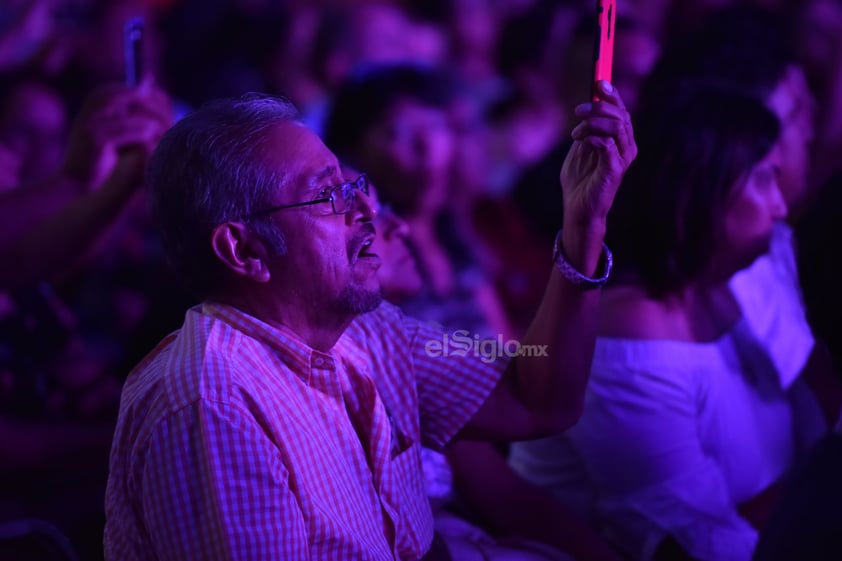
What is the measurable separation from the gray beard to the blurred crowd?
0.49m

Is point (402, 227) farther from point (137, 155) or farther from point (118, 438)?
point (118, 438)

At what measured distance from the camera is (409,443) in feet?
4.71

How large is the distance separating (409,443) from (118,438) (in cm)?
48

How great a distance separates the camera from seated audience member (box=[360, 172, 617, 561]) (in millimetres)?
1632

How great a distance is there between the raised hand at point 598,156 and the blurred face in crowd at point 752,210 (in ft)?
1.96

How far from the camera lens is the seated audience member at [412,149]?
2.88 metres

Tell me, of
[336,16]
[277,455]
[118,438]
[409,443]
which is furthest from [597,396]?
[336,16]

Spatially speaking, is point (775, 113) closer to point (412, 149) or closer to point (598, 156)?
point (598, 156)

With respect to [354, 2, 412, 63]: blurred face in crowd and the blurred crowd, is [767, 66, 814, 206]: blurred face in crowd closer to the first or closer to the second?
the blurred crowd

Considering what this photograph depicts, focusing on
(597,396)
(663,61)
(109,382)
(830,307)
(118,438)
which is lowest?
(109,382)

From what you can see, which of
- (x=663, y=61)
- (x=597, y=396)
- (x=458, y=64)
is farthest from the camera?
(x=458, y=64)

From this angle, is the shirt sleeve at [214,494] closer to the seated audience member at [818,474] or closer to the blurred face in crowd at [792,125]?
the seated audience member at [818,474]

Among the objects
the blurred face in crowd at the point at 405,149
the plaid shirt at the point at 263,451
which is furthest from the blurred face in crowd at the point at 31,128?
the plaid shirt at the point at 263,451

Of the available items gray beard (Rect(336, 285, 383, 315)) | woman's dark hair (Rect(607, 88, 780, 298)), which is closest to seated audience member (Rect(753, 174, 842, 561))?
woman's dark hair (Rect(607, 88, 780, 298))
